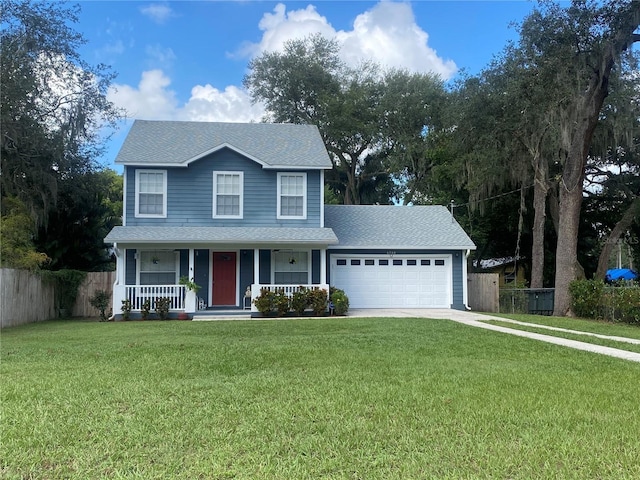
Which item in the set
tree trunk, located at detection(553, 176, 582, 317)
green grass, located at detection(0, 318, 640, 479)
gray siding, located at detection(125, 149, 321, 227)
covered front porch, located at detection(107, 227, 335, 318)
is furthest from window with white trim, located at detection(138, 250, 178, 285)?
tree trunk, located at detection(553, 176, 582, 317)

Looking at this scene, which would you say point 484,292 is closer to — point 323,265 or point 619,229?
point 323,265

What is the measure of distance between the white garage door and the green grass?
9.96m

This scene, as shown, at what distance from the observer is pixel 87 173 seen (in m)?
20.0

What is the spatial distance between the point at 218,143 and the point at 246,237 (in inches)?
168

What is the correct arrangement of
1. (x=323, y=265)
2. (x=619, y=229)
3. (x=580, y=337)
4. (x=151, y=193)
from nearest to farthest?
(x=580, y=337), (x=323, y=265), (x=151, y=193), (x=619, y=229)

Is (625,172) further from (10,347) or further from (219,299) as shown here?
(10,347)

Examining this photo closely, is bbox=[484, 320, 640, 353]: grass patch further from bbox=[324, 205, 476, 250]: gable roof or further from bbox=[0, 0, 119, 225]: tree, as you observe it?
bbox=[0, 0, 119, 225]: tree

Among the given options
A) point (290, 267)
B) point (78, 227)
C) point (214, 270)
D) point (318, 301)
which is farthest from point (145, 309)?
point (78, 227)

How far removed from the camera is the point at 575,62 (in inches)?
634

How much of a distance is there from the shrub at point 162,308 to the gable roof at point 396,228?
6000 mm

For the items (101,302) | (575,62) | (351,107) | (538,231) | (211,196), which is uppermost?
(351,107)

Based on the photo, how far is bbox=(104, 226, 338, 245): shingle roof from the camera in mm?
15461

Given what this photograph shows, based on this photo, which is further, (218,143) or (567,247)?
(218,143)

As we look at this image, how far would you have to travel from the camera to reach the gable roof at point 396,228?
18062 mm
